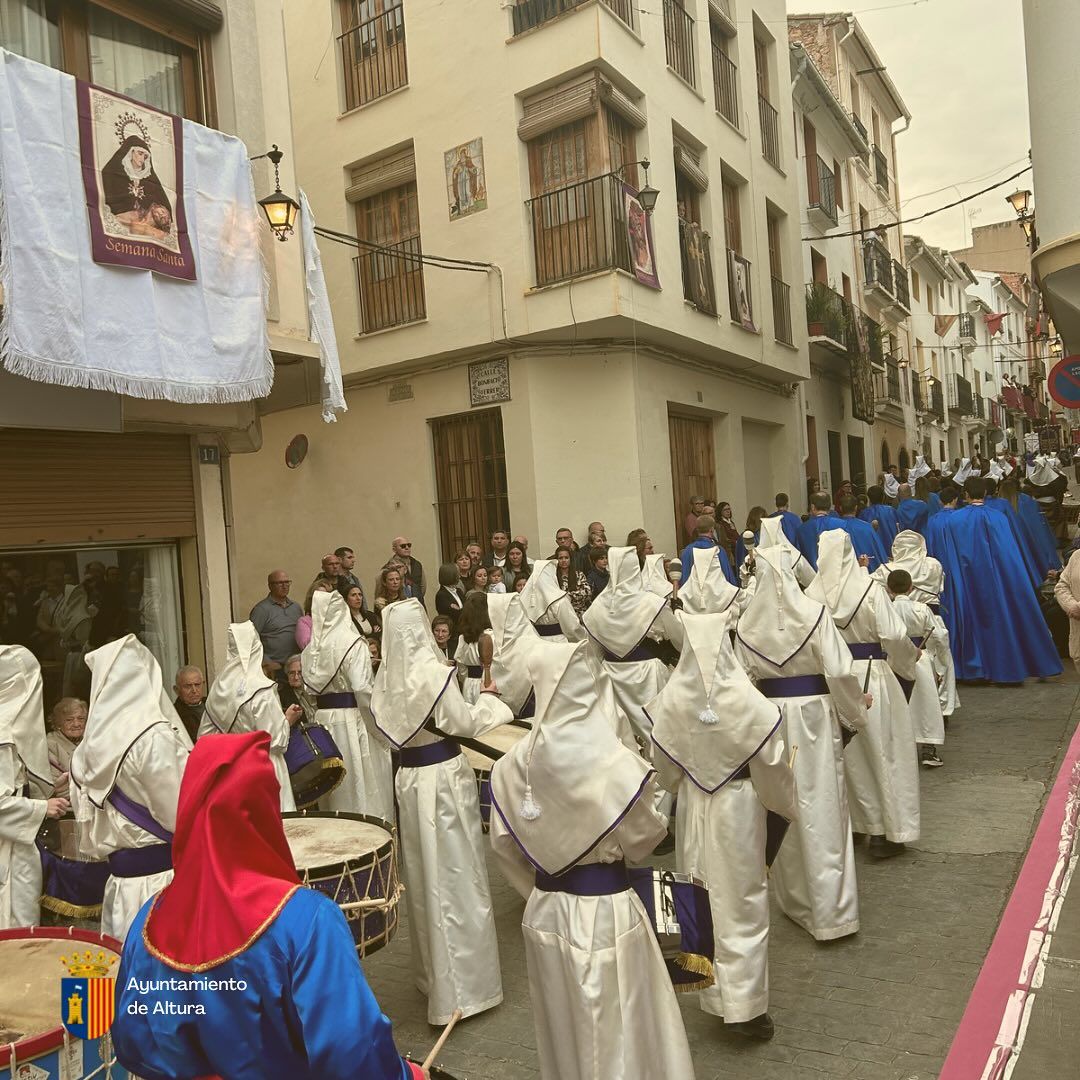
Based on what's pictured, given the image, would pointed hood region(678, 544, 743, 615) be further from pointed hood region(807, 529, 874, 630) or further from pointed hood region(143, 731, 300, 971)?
pointed hood region(143, 731, 300, 971)

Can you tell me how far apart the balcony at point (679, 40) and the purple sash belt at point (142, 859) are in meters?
14.4

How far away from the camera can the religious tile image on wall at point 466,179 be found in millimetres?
Result: 14336

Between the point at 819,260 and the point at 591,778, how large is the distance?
22101mm

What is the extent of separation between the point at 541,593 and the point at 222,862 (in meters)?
6.73

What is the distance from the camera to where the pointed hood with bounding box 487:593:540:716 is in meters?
7.20

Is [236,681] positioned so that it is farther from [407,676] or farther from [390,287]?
[390,287]

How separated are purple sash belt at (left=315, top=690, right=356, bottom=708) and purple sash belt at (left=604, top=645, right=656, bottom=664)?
1.93 metres

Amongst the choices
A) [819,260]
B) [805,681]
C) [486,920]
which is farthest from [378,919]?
[819,260]

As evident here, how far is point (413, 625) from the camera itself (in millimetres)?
5121

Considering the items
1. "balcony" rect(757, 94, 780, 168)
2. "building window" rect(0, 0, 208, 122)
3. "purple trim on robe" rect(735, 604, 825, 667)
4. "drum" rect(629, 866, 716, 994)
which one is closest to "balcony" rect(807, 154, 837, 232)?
"balcony" rect(757, 94, 780, 168)

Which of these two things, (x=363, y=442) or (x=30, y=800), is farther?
(x=363, y=442)

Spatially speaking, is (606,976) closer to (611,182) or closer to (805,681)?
(805,681)

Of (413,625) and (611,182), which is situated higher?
(611,182)

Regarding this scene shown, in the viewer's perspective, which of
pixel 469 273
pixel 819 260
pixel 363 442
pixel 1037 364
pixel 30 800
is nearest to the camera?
pixel 30 800
